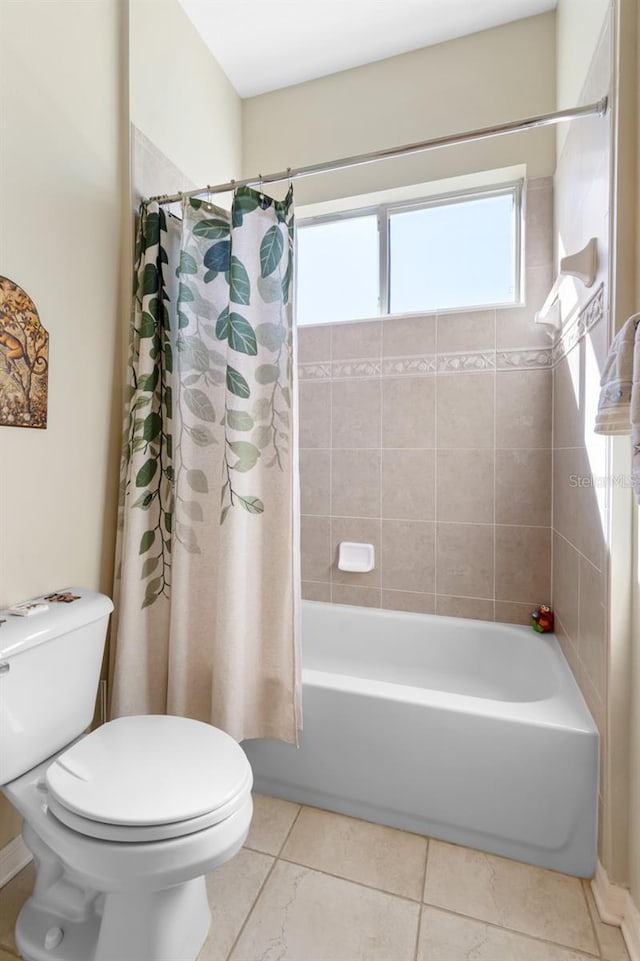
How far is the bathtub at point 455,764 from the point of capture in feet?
4.24

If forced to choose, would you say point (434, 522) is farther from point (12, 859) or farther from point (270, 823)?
point (12, 859)

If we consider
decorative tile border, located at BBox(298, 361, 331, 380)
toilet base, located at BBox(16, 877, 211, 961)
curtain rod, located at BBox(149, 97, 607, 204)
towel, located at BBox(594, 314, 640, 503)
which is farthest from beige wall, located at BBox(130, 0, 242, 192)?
toilet base, located at BBox(16, 877, 211, 961)

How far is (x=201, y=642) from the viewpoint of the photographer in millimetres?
1556

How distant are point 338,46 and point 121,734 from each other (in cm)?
277

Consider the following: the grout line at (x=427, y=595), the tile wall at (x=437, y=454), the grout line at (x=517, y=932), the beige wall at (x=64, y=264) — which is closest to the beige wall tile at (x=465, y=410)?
the tile wall at (x=437, y=454)

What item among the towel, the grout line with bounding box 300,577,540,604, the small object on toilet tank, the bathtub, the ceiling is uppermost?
the ceiling

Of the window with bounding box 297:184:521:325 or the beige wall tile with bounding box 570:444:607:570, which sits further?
the window with bounding box 297:184:521:325

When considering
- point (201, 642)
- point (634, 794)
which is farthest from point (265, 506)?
point (634, 794)

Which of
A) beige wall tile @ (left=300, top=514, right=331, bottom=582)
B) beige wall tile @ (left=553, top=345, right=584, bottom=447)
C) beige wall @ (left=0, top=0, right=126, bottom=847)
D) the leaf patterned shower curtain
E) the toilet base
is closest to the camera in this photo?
the toilet base

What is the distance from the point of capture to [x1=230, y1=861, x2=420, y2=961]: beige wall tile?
1098 millimetres

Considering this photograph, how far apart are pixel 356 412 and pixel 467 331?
0.63m

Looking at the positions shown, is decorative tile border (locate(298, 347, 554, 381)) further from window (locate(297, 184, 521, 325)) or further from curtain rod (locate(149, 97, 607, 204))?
curtain rod (locate(149, 97, 607, 204))

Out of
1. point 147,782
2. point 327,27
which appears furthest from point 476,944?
point 327,27

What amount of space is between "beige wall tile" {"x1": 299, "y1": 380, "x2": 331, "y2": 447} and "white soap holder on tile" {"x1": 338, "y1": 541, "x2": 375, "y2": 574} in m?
0.53
